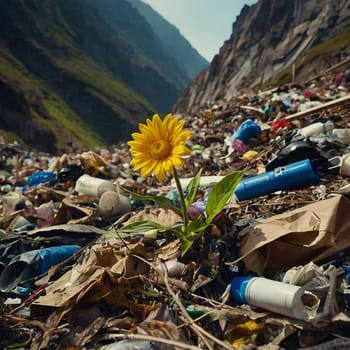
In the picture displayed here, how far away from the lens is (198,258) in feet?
8.09

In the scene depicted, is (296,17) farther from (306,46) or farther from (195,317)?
(195,317)

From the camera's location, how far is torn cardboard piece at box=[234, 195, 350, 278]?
2.18 metres

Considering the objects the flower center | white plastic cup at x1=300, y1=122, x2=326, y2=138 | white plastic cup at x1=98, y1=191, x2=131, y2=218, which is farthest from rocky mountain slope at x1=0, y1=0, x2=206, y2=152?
the flower center

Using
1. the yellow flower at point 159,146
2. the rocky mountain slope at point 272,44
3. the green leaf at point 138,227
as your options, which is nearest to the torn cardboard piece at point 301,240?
the green leaf at point 138,227

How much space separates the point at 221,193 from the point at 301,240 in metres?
0.57

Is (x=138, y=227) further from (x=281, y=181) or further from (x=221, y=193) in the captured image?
(x=281, y=181)

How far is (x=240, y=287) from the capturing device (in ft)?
6.88

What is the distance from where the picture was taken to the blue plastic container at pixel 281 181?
318 centimetres

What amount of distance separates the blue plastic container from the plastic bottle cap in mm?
Answer: 1241

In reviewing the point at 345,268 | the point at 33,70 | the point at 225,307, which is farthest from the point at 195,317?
the point at 33,70

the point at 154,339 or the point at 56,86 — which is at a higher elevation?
the point at 154,339

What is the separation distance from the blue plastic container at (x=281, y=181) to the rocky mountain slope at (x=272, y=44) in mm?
40754

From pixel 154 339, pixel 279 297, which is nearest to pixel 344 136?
pixel 279 297

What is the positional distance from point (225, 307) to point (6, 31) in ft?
311
